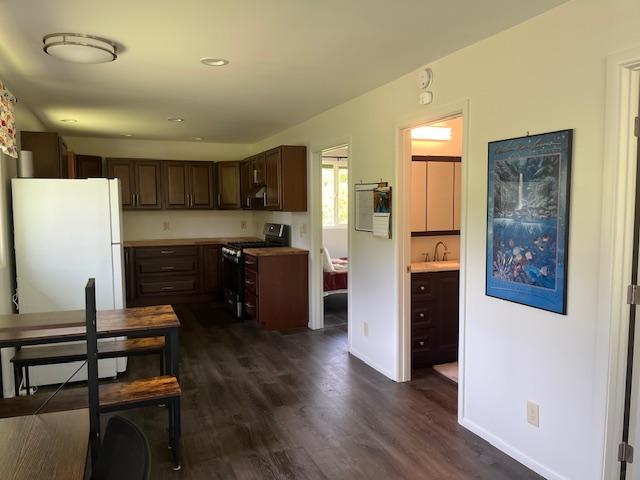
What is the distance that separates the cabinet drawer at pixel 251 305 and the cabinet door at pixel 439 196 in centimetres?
225

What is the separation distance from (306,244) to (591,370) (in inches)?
149

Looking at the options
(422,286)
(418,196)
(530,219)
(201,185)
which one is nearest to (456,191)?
(418,196)

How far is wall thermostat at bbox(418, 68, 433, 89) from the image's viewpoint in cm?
324

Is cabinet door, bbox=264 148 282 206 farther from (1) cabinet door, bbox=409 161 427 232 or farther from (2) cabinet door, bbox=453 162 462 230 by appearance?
(2) cabinet door, bbox=453 162 462 230

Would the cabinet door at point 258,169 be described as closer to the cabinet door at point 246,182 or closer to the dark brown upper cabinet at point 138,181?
the cabinet door at point 246,182

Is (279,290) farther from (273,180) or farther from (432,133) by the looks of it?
(432,133)

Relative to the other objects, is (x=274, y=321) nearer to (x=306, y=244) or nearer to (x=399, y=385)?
(x=306, y=244)

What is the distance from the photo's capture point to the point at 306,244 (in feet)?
18.6

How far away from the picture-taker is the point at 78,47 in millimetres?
2678

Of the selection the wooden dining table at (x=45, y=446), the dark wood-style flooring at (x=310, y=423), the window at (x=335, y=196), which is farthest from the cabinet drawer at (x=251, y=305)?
the wooden dining table at (x=45, y=446)

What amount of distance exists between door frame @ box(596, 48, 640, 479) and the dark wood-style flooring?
68 cm

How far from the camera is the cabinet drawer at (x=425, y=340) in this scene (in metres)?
4.07

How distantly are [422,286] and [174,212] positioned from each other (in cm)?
464

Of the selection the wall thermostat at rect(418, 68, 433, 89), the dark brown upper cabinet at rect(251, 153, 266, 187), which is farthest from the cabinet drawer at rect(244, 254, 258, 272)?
the wall thermostat at rect(418, 68, 433, 89)
